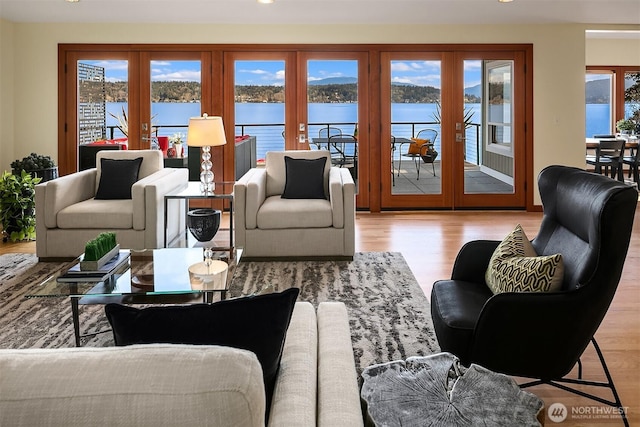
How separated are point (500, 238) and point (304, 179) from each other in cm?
209

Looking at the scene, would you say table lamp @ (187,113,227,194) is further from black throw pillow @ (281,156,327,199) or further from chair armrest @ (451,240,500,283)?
chair armrest @ (451,240,500,283)

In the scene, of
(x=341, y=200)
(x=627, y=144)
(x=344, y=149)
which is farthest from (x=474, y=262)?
(x=627, y=144)

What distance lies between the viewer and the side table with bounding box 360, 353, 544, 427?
146 centimetres

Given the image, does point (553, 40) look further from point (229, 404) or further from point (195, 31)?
point (229, 404)

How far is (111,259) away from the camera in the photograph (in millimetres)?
3201

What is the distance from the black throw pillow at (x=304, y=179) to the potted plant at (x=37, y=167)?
2.89 metres

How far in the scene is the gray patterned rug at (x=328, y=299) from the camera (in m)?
3.08

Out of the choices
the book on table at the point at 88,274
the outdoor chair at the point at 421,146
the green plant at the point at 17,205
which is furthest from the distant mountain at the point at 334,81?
the book on table at the point at 88,274

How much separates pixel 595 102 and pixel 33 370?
1168 centimetres

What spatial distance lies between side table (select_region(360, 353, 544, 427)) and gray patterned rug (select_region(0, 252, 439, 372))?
1.11 m

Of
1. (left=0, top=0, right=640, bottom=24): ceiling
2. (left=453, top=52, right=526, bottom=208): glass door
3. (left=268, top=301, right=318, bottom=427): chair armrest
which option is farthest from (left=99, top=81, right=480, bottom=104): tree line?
(left=268, top=301, right=318, bottom=427): chair armrest

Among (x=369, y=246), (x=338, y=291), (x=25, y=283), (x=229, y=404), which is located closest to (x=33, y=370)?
(x=229, y=404)

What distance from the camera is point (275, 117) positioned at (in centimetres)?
744

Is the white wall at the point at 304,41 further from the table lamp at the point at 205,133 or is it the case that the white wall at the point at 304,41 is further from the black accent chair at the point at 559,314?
the black accent chair at the point at 559,314
